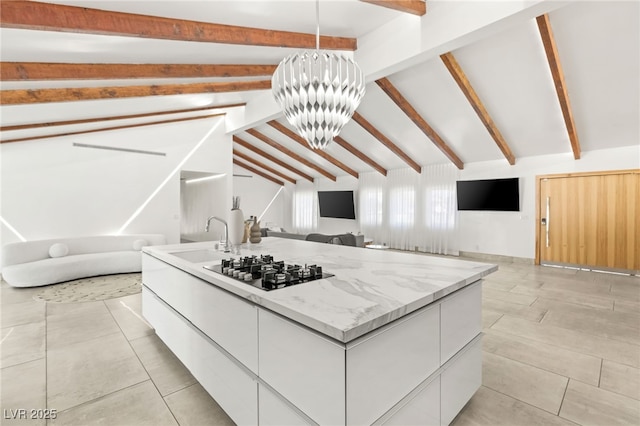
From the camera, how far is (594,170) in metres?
5.50

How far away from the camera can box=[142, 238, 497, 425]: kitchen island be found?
0.98 meters

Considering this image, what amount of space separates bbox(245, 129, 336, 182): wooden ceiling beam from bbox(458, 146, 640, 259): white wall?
15.0 feet

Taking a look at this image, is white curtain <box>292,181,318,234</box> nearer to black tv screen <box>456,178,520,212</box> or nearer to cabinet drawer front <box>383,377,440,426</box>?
black tv screen <box>456,178,520,212</box>

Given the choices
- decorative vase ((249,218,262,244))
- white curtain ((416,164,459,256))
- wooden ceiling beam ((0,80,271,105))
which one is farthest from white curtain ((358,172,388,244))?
decorative vase ((249,218,262,244))

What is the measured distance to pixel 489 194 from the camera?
6734 millimetres

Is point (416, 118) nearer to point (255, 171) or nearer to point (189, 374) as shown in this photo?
point (189, 374)

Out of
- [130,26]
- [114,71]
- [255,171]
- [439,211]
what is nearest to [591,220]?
[439,211]

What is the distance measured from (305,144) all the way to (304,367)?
7.31 metres

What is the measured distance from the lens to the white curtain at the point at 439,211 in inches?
292

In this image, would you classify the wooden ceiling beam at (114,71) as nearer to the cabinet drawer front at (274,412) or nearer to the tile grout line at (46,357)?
the tile grout line at (46,357)

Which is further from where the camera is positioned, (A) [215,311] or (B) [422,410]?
(A) [215,311]

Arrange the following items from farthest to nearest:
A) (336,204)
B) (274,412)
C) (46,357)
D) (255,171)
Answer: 1. (255,171)
2. (336,204)
3. (46,357)
4. (274,412)

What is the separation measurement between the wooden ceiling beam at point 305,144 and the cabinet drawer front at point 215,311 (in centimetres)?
→ 557

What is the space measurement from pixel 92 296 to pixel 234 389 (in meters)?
3.64
